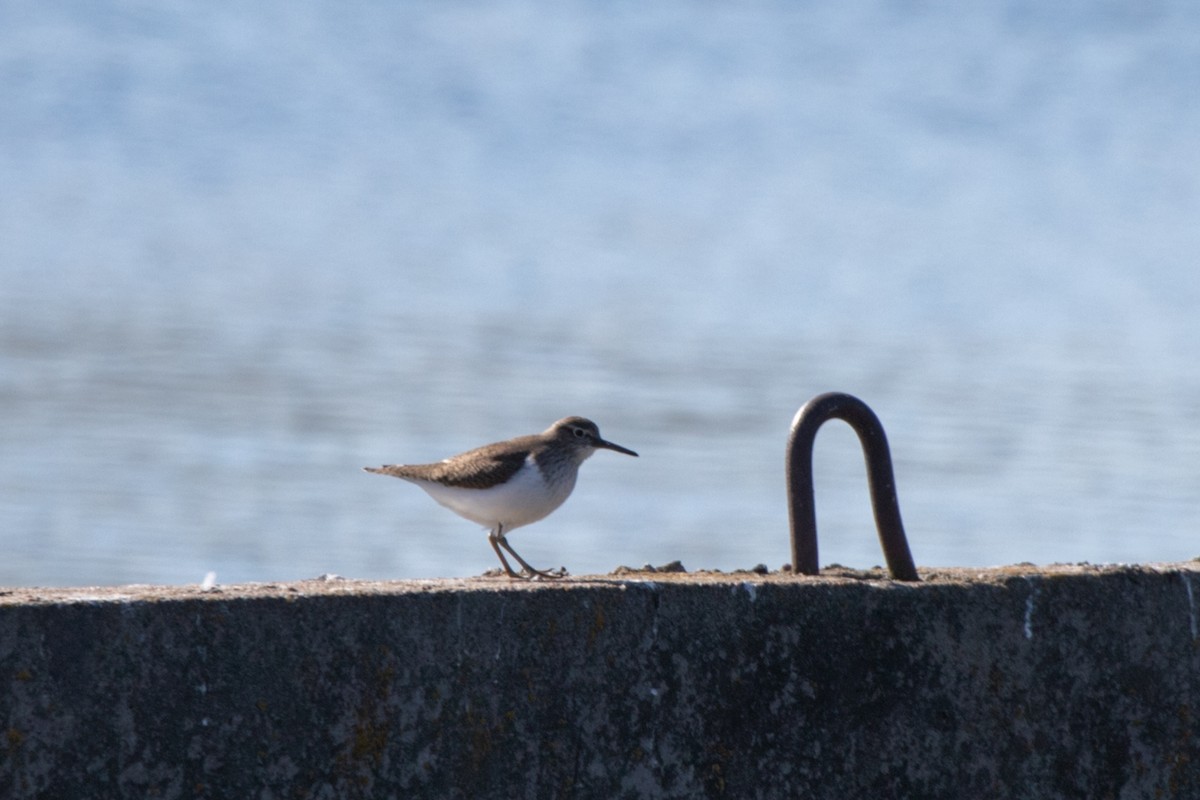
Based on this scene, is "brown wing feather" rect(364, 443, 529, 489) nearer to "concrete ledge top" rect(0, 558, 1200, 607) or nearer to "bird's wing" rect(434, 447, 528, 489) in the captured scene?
"bird's wing" rect(434, 447, 528, 489)

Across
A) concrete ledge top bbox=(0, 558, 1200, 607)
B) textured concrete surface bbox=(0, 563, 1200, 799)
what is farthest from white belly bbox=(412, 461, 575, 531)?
textured concrete surface bbox=(0, 563, 1200, 799)

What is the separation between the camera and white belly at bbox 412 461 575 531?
5.27 m

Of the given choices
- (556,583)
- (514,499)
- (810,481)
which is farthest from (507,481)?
(556,583)

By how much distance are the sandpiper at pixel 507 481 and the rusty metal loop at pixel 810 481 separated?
177 cm

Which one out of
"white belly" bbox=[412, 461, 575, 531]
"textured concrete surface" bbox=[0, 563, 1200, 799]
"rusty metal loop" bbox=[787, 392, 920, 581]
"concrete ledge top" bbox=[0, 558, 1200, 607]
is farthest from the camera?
"white belly" bbox=[412, 461, 575, 531]

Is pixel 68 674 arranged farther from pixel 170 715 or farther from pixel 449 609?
pixel 449 609

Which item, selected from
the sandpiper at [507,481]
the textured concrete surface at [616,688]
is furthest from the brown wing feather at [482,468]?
the textured concrete surface at [616,688]

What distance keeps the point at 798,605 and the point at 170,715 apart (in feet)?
4.50

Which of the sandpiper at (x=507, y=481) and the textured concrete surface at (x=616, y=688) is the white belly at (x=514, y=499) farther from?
the textured concrete surface at (x=616, y=688)

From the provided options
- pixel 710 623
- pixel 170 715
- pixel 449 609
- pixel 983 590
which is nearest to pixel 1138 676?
pixel 983 590

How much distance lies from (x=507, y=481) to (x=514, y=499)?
0.26ft

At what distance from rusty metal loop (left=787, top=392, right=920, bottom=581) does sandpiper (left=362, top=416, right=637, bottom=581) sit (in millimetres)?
1773

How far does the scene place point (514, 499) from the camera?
5.26 m

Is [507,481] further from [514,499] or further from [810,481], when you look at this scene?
[810,481]
